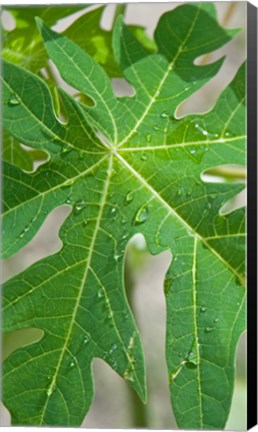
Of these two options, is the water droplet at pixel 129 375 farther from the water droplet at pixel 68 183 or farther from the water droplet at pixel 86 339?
the water droplet at pixel 68 183

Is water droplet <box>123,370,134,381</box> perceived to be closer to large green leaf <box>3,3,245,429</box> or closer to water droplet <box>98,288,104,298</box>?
large green leaf <box>3,3,245,429</box>

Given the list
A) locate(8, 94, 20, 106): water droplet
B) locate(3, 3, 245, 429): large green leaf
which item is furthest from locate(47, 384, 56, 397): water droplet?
locate(8, 94, 20, 106): water droplet

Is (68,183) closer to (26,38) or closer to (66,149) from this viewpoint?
(66,149)

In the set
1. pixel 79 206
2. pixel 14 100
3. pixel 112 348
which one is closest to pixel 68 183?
pixel 79 206

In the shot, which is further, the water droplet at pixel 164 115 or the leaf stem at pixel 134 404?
the leaf stem at pixel 134 404

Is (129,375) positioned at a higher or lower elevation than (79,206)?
→ lower

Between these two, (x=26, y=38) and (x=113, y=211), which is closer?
(x=113, y=211)

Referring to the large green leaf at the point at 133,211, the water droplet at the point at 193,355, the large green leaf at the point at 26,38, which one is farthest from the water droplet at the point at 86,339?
the large green leaf at the point at 26,38

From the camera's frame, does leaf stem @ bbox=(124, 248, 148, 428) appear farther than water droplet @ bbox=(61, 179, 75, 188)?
Yes
